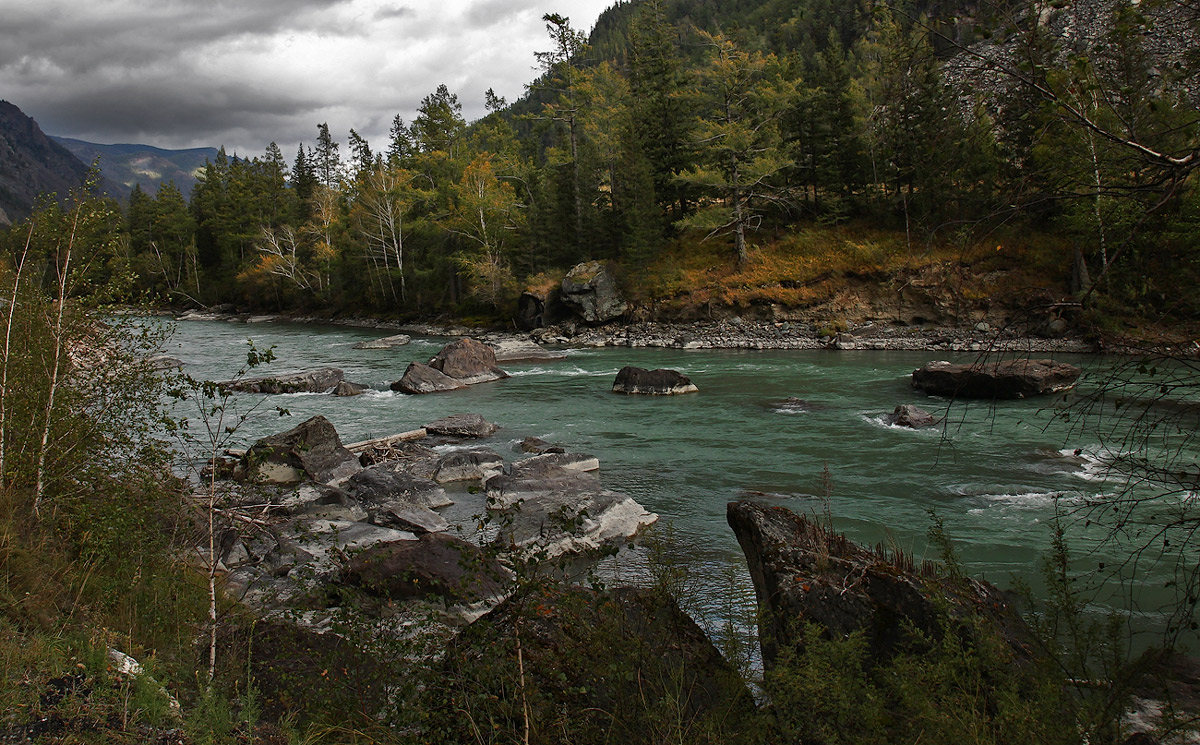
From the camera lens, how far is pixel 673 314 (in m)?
39.7

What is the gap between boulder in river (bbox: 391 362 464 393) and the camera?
22.5 meters

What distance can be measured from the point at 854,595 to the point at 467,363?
2115 centimetres

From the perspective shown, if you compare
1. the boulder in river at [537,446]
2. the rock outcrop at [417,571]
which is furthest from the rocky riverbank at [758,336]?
the rock outcrop at [417,571]

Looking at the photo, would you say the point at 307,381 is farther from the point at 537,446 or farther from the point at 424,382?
the point at 537,446

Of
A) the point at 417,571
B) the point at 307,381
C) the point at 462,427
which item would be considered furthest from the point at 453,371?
the point at 417,571

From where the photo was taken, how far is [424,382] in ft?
74.7

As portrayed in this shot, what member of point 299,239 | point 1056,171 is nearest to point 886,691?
point 1056,171

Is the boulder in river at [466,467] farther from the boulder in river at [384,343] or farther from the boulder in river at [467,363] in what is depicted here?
the boulder in river at [384,343]

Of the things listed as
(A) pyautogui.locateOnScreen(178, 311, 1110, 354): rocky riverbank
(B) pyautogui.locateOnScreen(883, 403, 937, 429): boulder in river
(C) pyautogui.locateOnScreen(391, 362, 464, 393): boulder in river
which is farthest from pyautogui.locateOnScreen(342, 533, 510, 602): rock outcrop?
(A) pyautogui.locateOnScreen(178, 311, 1110, 354): rocky riverbank

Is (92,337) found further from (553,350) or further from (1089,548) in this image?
(553,350)

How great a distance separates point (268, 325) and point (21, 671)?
184ft

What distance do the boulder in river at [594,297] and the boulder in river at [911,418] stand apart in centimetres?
2513

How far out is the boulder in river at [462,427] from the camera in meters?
16.3

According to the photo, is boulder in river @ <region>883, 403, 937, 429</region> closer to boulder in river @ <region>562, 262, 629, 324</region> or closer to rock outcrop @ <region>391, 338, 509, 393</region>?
rock outcrop @ <region>391, 338, 509, 393</region>
